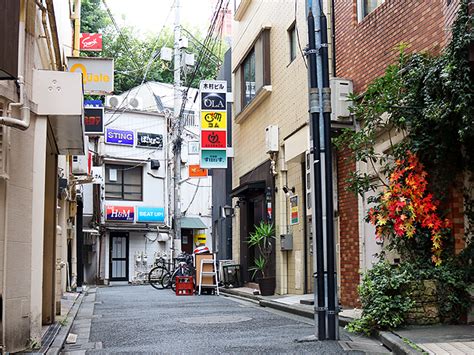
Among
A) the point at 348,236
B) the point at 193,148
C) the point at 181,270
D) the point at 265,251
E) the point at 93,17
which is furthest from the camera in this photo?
the point at 93,17

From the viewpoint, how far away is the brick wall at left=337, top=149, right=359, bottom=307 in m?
11.8

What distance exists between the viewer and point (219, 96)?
20359 mm

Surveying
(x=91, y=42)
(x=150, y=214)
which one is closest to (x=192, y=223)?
(x=150, y=214)

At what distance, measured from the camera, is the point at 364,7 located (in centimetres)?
1188

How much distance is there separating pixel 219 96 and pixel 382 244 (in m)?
11.3

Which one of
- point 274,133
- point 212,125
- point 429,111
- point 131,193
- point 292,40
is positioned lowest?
point 429,111

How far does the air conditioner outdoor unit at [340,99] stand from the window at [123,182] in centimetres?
2307

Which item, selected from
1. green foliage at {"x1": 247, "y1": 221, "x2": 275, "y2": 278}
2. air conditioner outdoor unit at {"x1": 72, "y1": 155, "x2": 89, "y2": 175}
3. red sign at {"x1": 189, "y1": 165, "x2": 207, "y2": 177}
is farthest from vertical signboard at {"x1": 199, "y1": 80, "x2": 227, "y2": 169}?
red sign at {"x1": 189, "y1": 165, "x2": 207, "y2": 177}

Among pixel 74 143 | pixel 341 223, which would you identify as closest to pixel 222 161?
pixel 341 223

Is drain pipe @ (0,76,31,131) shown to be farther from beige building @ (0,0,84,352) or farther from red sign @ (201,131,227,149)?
red sign @ (201,131,227,149)

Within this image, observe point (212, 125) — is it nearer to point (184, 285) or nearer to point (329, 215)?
point (184, 285)

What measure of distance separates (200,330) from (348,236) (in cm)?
382

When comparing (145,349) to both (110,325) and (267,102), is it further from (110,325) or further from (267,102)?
(267,102)

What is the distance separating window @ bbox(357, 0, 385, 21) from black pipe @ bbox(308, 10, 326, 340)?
3.55 meters
